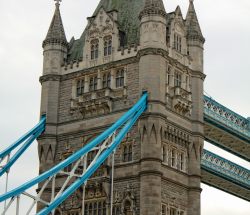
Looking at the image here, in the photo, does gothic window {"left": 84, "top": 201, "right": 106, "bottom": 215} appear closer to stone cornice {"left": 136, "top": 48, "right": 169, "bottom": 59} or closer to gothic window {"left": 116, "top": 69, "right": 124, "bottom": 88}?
gothic window {"left": 116, "top": 69, "right": 124, "bottom": 88}

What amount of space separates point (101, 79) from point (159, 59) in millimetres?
5783

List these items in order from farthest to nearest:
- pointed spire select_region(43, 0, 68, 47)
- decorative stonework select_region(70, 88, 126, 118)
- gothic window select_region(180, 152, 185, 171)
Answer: pointed spire select_region(43, 0, 68, 47), decorative stonework select_region(70, 88, 126, 118), gothic window select_region(180, 152, 185, 171)

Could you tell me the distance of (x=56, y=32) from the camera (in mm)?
68000

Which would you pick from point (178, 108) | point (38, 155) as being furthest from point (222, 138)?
point (38, 155)

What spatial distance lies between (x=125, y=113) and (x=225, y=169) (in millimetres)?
21902

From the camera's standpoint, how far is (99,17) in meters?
66.2

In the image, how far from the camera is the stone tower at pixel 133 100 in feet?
194

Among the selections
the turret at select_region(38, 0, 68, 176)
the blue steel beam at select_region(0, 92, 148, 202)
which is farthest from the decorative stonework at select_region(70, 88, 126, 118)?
the blue steel beam at select_region(0, 92, 148, 202)

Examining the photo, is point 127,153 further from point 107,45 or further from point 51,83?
point 51,83

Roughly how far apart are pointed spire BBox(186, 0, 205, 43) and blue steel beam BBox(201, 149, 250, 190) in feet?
39.4

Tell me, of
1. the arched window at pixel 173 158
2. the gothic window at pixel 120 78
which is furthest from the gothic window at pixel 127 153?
the gothic window at pixel 120 78

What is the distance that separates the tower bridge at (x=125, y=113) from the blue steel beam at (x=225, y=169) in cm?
563

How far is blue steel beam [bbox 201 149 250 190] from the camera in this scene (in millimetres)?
74312

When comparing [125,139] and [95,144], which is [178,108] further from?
[95,144]
